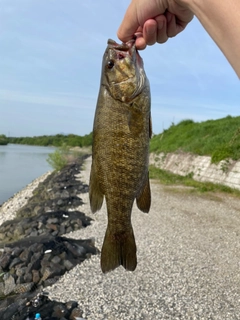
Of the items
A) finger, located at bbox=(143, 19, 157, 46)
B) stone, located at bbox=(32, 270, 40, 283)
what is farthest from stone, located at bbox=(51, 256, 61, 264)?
finger, located at bbox=(143, 19, 157, 46)

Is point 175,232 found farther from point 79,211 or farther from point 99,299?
point 99,299

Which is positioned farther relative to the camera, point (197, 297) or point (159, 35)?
point (197, 297)

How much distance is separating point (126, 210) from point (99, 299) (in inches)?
134

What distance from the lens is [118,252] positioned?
2766 mm

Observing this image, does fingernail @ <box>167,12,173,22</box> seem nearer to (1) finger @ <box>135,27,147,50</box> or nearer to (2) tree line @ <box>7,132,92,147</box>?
(1) finger @ <box>135,27,147,50</box>

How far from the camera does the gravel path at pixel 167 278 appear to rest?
5.46 meters

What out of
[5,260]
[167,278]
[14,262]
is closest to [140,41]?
[167,278]

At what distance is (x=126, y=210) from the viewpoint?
2.74 meters

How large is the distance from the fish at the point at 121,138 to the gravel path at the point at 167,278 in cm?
302

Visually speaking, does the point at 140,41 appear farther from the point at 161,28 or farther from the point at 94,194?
the point at 94,194

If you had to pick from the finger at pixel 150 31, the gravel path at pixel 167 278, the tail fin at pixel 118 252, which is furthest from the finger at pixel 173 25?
the gravel path at pixel 167 278

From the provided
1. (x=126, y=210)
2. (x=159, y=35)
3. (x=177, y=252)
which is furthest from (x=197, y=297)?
(x=159, y=35)

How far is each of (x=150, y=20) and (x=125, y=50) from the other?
0.38 meters

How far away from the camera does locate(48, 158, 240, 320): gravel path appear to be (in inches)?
215
